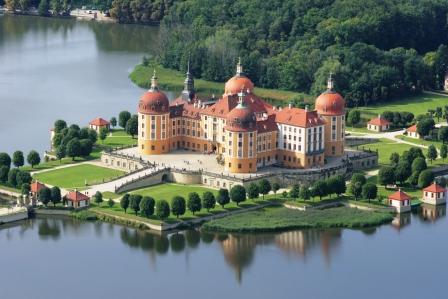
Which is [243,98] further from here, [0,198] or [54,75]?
[54,75]

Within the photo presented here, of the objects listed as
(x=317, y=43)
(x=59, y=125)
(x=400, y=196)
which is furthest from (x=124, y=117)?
(x=317, y=43)

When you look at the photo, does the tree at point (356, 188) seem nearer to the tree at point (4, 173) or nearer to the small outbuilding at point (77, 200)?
the small outbuilding at point (77, 200)

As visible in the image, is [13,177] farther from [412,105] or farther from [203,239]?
[412,105]

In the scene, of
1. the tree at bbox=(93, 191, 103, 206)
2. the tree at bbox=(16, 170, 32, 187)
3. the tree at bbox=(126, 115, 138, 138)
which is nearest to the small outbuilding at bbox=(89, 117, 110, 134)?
the tree at bbox=(126, 115, 138, 138)

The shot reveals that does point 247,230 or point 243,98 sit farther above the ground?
point 243,98

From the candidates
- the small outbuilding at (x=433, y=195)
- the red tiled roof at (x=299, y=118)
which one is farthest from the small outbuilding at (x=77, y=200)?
the small outbuilding at (x=433, y=195)

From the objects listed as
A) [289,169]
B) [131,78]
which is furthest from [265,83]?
[289,169]
